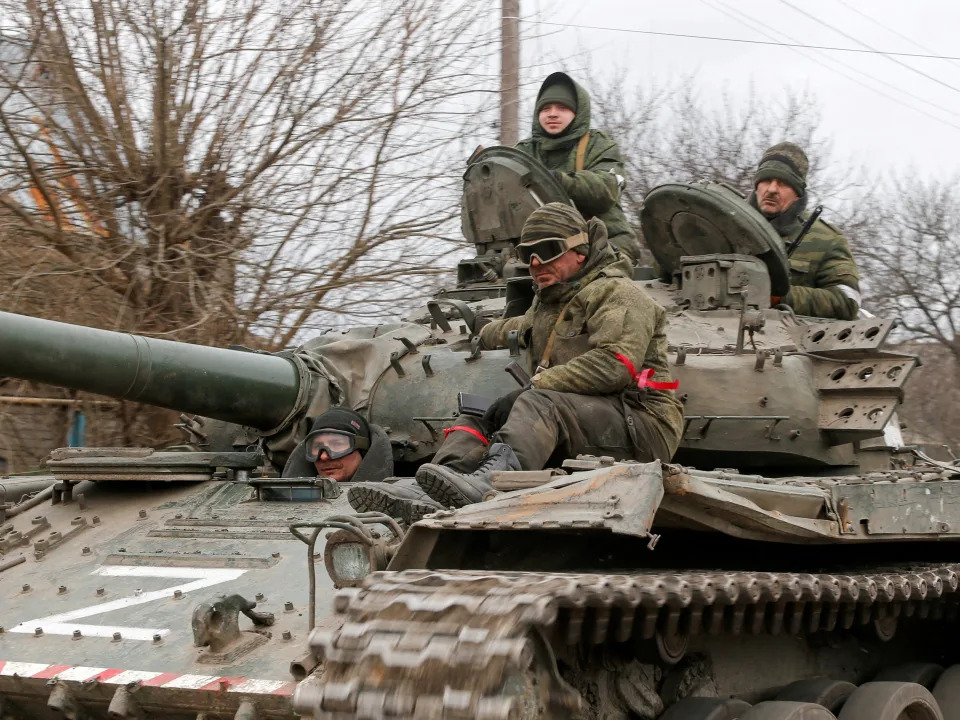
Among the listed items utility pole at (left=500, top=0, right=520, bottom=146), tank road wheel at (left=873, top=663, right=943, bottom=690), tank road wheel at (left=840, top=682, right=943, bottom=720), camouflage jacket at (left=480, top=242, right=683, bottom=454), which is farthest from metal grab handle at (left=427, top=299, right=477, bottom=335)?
utility pole at (left=500, top=0, right=520, bottom=146)

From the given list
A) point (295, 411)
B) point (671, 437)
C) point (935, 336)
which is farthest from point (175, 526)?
point (935, 336)

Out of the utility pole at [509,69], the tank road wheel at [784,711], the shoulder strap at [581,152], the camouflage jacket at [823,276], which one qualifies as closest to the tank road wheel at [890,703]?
the tank road wheel at [784,711]

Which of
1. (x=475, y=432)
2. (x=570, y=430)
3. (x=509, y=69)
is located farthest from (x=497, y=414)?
(x=509, y=69)

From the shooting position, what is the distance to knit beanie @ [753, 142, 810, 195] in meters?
8.02

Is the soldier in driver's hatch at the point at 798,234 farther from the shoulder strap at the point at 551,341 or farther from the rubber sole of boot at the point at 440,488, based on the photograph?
the rubber sole of boot at the point at 440,488

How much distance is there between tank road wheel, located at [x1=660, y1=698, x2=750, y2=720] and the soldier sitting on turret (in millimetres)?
1187

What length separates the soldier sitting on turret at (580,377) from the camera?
547 centimetres

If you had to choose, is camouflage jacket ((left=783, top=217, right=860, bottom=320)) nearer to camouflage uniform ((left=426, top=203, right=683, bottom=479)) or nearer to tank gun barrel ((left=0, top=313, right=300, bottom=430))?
camouflage uniform ((left=426, top=203, right=683, bottom=479))

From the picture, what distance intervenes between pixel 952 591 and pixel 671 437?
134 cm

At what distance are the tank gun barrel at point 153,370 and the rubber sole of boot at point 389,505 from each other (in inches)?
60.8

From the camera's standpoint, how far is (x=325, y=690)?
3.71 meters

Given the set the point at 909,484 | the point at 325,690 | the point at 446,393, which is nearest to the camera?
the point at 325,690

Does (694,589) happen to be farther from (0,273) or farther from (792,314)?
(0,273)

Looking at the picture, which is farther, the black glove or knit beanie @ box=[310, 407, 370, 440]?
knit beanie @ box=[310, 407, 370, 440]
